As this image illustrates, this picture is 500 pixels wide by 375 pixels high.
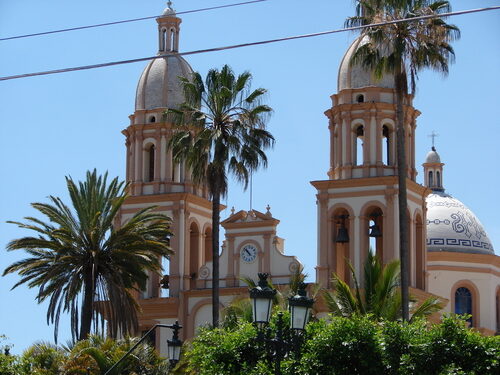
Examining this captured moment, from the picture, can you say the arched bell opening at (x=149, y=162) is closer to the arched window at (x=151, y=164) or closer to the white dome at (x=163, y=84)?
the arched window at (x=151, y=164)

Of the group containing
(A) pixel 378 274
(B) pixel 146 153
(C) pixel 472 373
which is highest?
(B) pixel 146 153

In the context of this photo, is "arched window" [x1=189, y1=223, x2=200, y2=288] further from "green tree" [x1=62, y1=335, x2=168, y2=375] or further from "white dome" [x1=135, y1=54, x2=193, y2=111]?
"green tree" [x1=62, y1=335, x2=168, y2=375]

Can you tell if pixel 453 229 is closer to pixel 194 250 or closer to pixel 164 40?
pixel 194 250

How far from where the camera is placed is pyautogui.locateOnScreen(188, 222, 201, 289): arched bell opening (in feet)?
204

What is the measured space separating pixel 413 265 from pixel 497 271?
1765 cm

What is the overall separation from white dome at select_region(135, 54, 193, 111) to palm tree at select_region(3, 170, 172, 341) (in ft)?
40.7

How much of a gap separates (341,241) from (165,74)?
1184 cm

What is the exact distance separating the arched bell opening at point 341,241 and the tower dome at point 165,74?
9603 mm

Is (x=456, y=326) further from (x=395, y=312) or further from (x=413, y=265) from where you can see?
(x=413, y=265)

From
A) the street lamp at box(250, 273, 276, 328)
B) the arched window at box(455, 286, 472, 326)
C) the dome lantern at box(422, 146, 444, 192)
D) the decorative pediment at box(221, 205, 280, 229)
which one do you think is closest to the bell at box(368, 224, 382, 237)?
the decorative pediment at box(221, 205, 280, 229)

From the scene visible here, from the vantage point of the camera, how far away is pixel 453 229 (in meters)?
73.7

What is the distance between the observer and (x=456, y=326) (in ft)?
104

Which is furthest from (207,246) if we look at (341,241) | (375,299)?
(375,299)

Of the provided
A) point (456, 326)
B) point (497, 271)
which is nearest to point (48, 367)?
point (456, 326)
